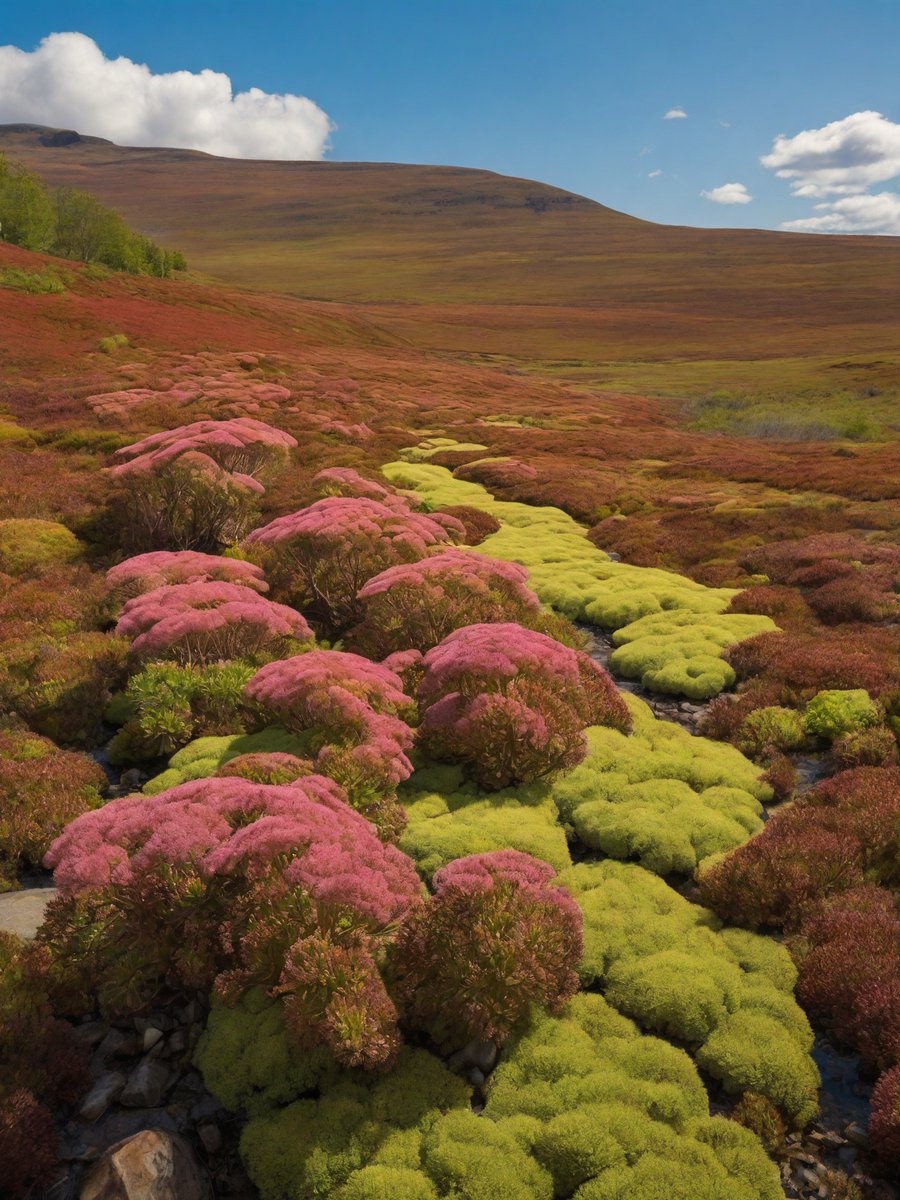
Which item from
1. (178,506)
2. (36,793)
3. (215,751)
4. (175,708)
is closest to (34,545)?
(178,506)

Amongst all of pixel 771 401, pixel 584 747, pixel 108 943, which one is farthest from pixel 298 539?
pixel 771 401

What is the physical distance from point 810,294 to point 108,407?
687 feet

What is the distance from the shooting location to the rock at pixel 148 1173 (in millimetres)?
5215

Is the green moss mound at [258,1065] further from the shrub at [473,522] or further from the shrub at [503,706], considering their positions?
the shrub at [473,522]

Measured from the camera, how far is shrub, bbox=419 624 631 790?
10.2 metres

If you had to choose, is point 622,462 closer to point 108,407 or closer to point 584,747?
point 108,407

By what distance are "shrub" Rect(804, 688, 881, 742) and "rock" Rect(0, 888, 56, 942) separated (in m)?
11.6

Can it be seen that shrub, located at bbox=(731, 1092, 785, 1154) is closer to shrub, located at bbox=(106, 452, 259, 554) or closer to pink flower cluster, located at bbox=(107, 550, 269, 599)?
pink flower cluster, located at bbox=(107, 550, 269, 599)

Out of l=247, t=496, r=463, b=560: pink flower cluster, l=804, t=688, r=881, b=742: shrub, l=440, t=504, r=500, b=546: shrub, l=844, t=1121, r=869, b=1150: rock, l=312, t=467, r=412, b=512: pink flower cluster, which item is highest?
l=312, t=467, r=412, b=512: pink flower cluster

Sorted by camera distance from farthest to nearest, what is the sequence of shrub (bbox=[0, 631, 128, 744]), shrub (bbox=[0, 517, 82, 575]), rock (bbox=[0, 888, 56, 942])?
shrub (bbox=[0, 517, 82, 575]), shrub (bbox=[0, 631, 128, 744]), rock (bbox=[0, 888, 56, 942])

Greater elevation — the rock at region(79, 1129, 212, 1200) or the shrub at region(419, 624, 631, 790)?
the shrub at region(419, 624, 631, 790)

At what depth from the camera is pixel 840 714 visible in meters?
12.5

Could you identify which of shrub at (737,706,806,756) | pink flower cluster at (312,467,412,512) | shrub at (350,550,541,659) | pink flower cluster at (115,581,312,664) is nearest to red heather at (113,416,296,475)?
pink flower cluster at (312,467,412,512)

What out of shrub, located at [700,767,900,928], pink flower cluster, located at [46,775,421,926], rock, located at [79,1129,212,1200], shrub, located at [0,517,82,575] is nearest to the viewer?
rock, located at [79,1129,212,1200]
